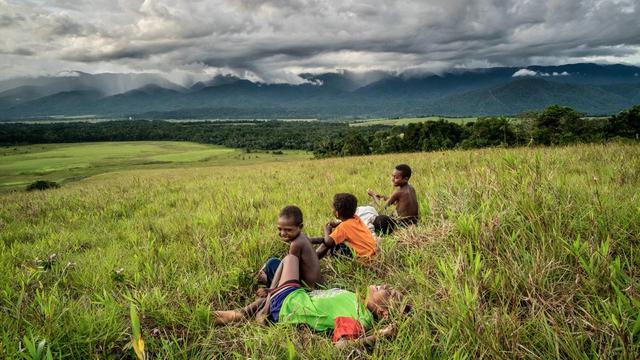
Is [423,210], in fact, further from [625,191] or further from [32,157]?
[32,157]

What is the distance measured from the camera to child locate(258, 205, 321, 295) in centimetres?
393

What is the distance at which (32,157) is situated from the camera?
108688 millimetres

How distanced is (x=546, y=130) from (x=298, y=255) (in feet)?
181

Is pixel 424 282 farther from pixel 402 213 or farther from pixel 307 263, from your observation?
pixel 402 213

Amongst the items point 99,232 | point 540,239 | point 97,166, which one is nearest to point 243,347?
point 540,239

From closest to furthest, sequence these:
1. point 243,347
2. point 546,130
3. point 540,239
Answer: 1. point 243,347
2. point 540,239
3. point 546,130

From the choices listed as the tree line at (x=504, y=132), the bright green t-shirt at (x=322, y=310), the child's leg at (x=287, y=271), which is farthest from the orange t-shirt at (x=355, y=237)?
the tree line at (x=504, y=132)

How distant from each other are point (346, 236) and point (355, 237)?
0.12 m

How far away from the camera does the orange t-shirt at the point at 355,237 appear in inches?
173

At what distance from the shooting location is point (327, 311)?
3107 mm

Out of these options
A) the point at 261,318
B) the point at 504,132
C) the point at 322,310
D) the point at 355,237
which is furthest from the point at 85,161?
the point at 322,310

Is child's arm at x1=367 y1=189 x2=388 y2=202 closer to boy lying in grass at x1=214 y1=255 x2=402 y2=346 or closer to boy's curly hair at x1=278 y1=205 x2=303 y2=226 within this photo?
boy's curly hair at x1=278 y1=205 x2=303 y2=226

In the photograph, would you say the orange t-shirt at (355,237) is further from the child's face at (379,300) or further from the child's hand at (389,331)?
the child's hand at (389,331)

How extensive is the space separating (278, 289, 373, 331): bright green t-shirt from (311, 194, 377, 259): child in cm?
113
